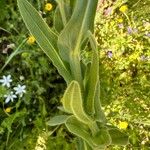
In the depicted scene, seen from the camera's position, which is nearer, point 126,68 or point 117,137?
point 117,137

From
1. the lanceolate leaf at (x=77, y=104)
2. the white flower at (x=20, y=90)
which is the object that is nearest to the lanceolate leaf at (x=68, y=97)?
the lanceolate leaf at (x=77, y=104)

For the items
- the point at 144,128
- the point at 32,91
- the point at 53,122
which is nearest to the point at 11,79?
the point at 32,91

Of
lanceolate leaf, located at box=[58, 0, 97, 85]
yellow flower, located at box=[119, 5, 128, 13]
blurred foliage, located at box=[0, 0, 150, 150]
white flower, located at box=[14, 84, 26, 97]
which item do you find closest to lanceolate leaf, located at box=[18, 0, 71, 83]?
lanceolate leaf, located at box=[58, 0, 97, 85]

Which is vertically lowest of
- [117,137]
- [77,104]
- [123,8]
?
[117,137]

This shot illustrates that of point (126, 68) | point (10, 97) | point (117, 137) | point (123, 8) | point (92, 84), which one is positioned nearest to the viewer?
point (92, 84)

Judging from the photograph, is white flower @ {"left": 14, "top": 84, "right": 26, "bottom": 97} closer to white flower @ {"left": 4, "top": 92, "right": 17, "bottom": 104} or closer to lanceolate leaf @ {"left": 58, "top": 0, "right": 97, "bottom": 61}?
white flower @ {"left": 4, "top": 92, "right": 17, "bottom": 104}

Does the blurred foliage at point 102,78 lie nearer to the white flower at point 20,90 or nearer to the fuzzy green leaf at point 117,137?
the white flower at point 20,90

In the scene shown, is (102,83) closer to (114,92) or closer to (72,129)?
(114,92)

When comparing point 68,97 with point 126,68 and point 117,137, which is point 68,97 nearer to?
point 117,137

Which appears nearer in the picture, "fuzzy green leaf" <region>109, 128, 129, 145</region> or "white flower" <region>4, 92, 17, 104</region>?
"fuzzy green leaf" <region>109, 128, 129, 145</region>

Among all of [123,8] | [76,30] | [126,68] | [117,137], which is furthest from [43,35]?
[123,8]
